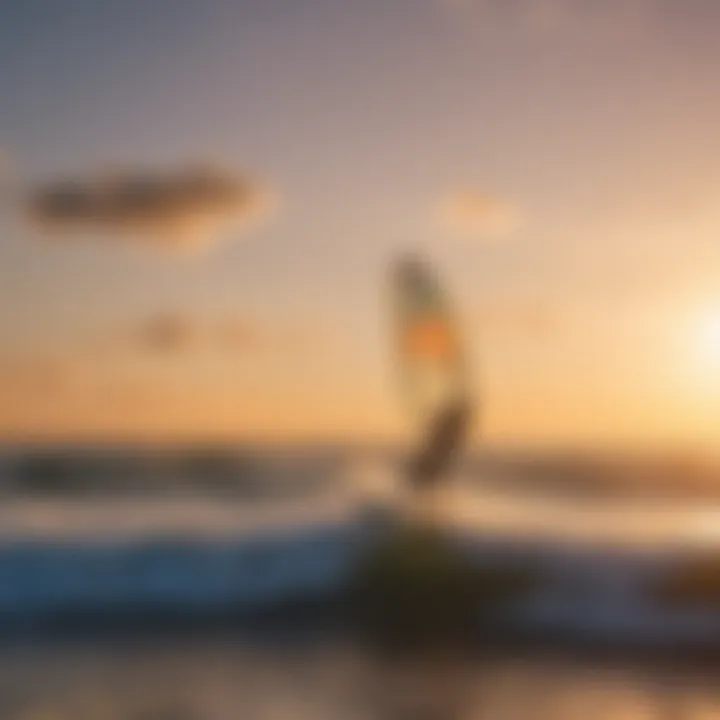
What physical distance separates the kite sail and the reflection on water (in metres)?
0.53

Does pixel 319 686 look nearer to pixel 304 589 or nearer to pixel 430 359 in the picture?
pixel 304 589

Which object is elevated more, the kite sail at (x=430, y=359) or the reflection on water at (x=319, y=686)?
the kite sail at (x=430, y=359)

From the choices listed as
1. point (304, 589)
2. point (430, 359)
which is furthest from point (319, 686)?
point (430, 359)

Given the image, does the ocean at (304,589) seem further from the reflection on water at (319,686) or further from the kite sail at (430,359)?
the kite sail at (430,359)

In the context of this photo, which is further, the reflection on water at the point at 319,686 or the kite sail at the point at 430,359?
the kite sail at the point at 430,359

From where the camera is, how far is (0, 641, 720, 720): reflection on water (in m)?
1.52

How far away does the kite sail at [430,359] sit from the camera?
2.14m

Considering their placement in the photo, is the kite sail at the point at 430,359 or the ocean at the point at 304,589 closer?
the ocean at the point at 304,589

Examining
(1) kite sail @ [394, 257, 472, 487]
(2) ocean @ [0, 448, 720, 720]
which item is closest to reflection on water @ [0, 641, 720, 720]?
(2) ocean @ [0, 448, 720, 720]

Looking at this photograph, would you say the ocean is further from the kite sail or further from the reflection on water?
the kite sail

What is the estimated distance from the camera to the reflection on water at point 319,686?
152cm

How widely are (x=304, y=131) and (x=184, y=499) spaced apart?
933mm

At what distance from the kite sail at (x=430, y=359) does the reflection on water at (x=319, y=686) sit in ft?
1.75

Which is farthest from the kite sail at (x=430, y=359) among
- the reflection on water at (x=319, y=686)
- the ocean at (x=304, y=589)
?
the reflection on water at (x=319, y=686)
